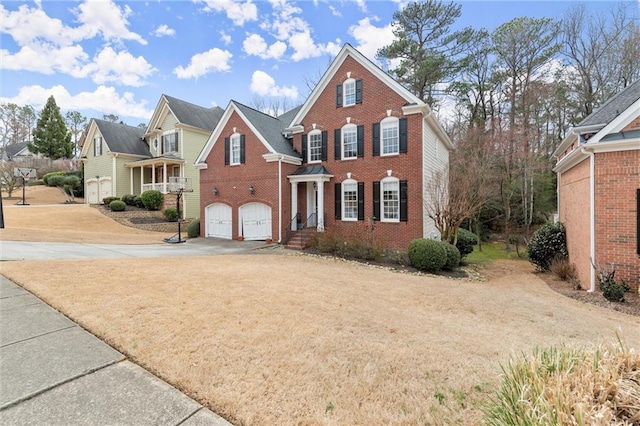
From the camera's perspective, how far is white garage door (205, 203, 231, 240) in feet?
58.6

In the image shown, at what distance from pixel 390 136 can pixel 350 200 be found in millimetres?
3758

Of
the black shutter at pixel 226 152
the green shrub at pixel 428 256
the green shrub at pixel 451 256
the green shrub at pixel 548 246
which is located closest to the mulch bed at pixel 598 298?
the green shrub at pixel 548 246

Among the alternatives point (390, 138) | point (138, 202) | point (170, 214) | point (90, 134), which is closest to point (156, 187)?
point (138, 202)

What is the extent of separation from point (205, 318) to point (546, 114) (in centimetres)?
2892

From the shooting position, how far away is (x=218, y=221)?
1828 cm

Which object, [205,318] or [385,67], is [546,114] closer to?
[385,67]

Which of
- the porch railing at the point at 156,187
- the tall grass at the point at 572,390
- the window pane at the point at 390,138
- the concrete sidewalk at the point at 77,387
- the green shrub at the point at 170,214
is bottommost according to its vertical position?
the concrete sidewalk at the point at 77,387

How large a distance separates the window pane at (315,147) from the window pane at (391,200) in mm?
4204

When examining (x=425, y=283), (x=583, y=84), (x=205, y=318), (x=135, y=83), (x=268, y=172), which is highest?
(x=583, y=84)

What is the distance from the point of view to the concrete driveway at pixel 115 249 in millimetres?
9104

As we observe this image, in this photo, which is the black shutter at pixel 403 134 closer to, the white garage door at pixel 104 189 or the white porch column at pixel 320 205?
the white porch column at pixel 320 205

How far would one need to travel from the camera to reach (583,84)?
71.4 ft

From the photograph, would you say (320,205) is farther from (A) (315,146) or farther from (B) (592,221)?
(B) (592,221)

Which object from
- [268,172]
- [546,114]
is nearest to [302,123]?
[268,172]
